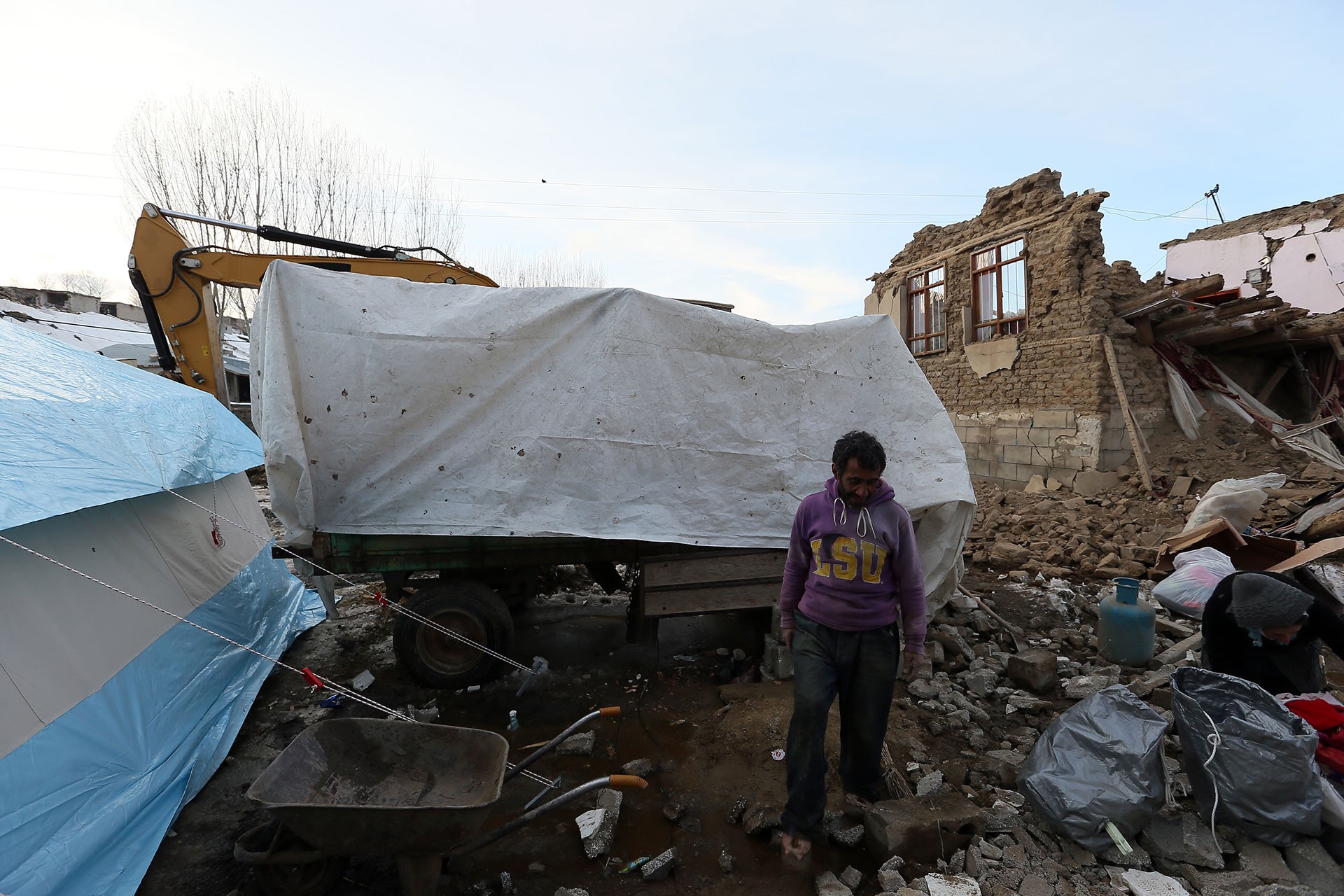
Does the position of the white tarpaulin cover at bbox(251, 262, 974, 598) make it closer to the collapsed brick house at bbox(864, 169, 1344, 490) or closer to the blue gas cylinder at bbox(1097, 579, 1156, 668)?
the blue gas cylinder at bbox(1097, 579, 1156, 668)

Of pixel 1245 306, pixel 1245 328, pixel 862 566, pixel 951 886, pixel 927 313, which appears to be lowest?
pixel 951 886

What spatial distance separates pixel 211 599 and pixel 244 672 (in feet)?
1.81

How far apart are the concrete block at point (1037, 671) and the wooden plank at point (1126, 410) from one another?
632 cm

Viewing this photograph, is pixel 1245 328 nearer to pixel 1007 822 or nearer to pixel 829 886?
pixel 1007 822

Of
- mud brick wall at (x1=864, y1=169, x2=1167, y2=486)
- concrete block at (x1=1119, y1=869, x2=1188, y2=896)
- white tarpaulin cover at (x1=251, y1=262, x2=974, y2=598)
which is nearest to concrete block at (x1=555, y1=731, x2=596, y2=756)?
white tarpaulin cover at (x1=251, y1=262, x2=974, y2=598)

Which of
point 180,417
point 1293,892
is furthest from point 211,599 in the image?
point 1293,892

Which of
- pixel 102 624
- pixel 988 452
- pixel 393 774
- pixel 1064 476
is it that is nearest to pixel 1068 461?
pixel 1064 476

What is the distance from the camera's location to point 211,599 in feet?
13.4

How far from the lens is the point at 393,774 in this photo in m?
2.76

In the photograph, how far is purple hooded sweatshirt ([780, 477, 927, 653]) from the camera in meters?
2.68

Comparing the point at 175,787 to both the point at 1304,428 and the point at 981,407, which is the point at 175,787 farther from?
the point at 1304,428

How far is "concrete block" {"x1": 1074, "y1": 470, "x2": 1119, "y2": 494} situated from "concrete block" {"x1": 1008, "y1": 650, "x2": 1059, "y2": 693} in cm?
613

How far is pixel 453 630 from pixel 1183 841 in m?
4.06

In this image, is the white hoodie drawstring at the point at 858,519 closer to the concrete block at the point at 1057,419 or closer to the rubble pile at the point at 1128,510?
the rubble pile at the point at 1128,510
